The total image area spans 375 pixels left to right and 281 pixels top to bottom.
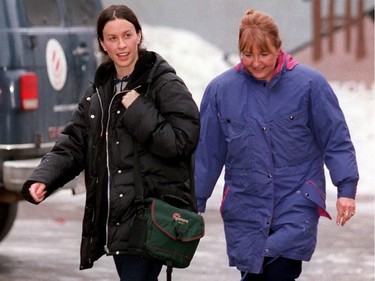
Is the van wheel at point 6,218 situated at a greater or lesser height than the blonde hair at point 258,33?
lesser

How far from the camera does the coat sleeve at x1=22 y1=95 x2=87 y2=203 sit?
6.16m

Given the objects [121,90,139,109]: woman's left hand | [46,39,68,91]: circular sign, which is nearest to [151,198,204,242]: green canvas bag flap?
[121,90,139,109]: woman's left hand

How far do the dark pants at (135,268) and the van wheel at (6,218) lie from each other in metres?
4.65

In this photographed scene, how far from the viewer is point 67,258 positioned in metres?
10.6

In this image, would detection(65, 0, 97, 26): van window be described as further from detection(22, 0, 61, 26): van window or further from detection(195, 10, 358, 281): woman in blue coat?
detection(195, 10, 358, 281): woman in blue coat

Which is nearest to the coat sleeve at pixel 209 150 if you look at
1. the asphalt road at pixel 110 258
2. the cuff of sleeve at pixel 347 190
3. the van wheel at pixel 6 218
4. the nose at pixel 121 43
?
the cuff of sleeve at pixel 347 190

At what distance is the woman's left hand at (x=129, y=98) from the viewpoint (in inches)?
238

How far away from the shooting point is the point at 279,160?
261 inches

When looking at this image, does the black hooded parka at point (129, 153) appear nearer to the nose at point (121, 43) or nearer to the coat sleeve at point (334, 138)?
the nose at point (121, 43)

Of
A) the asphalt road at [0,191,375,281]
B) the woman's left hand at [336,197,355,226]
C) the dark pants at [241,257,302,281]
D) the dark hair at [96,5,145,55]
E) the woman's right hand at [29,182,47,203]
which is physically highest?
the dark hair at [96,5,145,55]

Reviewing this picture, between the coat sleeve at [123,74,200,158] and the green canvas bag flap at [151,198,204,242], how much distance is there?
0.21 m

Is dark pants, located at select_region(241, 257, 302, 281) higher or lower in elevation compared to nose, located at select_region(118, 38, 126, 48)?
lower

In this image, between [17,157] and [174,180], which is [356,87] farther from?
[174,180]

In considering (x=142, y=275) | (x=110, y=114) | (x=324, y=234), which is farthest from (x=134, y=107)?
(x=324, y=234)
